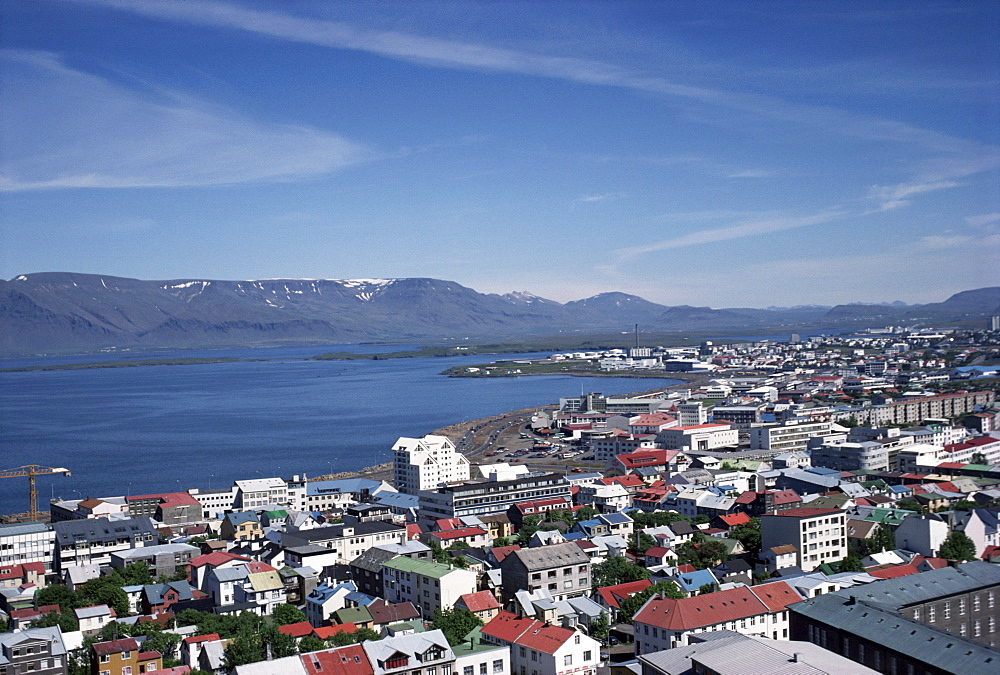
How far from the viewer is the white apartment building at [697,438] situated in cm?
1424

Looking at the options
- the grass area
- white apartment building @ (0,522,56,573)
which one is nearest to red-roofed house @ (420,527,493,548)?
white apartment building @ (0,522,56,573)

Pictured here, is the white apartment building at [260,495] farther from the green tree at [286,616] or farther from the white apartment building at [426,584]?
the green tree at [286,616]

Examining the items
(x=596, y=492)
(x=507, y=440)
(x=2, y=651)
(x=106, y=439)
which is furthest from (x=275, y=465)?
(x=2, y=651)

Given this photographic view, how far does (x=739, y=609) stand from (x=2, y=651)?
4.01 m

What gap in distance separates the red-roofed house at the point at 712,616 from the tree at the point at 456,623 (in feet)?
3.10

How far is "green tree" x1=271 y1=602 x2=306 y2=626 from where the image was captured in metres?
5.66

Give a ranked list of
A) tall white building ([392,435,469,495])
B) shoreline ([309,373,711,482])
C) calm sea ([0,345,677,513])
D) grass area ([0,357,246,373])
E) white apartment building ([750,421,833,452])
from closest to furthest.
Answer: tall white building ([392,435,469,495])
shoreline ([309,373,711,482])
white apartment building ([750,421,833,452])
calm sea ([0,345,677,513])
grass area ([0,357,246,373])

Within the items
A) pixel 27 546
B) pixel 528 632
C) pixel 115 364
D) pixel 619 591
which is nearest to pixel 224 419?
pixel 27 546

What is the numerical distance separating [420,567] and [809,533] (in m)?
3.00

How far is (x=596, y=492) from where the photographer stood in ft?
32.0

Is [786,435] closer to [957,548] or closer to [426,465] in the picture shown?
[426,465]

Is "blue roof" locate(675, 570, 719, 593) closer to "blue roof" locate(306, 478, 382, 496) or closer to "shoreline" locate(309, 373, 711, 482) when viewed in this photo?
"blue roof" locate(306, 478, 382, 496)

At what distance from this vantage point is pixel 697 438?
1434 centimetres

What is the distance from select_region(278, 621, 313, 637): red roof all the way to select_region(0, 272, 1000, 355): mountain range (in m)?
55.1
